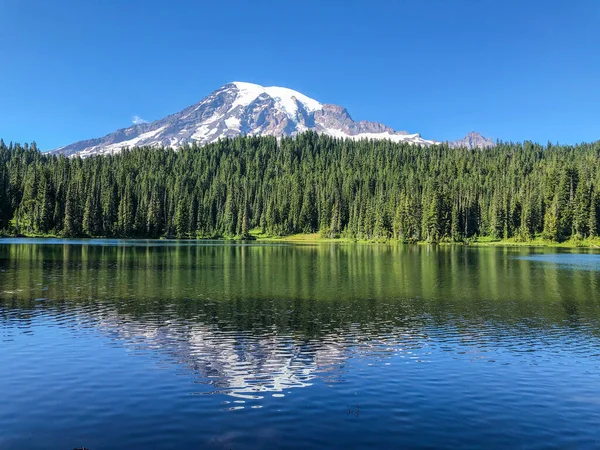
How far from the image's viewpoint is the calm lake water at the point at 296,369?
1848 centimetres

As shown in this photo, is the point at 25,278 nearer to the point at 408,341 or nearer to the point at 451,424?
the point at 408,341

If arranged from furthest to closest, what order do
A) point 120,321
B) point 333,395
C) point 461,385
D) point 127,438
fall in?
point 120,321
point 461,385
point 333,395
point 127,438

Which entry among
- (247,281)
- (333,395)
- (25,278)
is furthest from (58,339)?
(25,278)

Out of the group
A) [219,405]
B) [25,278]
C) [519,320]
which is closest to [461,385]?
[219,405]

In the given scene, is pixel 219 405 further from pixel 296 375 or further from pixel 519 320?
pixel 519 320

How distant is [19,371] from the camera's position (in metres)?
26.1

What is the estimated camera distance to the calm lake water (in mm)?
18484

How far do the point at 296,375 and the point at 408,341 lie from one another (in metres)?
11.4

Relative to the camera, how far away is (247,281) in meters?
67.0

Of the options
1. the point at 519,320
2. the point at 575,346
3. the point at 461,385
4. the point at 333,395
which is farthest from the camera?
the point at 519,320

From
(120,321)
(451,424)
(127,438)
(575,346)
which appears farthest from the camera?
(120,321)

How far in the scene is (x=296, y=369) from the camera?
26781 millimetres

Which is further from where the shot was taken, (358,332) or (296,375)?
(358,332)

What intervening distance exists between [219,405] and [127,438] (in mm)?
4470
